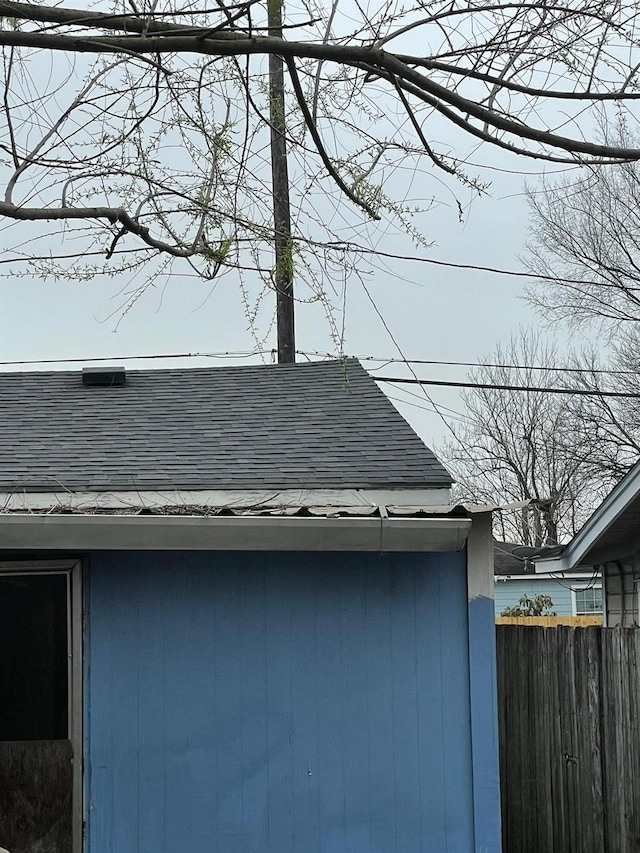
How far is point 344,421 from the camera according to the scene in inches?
315

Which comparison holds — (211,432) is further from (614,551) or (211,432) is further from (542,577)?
(542,577)

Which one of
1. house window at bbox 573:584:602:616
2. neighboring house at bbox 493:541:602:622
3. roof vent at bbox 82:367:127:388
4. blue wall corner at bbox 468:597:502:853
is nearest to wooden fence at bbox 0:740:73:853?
blue wall corner at bbox 468:597:502:853

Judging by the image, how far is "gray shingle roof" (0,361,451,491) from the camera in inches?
268

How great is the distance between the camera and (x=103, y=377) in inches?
370

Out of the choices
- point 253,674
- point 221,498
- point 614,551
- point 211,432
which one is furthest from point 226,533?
point 614,551

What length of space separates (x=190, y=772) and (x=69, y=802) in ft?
Result: 2.30

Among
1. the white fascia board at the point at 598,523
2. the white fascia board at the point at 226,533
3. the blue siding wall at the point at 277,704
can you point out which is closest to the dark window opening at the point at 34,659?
the blue siding wall at the point at 277,704


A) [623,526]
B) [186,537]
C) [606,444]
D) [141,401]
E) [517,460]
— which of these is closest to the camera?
[186,537]

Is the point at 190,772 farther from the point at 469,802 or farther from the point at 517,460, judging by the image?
the point at 517,460

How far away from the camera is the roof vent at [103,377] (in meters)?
9.39

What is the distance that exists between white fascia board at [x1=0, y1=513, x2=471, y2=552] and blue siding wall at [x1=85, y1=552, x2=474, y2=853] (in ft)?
1.52

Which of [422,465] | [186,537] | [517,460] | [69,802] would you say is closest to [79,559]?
[186,537]

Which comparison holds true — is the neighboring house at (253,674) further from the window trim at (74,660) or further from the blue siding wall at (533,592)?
the blue siding wall at (533,592)

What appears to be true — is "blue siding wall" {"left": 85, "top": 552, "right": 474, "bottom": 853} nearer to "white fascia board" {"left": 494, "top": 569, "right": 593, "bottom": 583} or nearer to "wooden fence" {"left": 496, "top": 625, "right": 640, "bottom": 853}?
"wooden fence" {"left": 496, "top": 625, "right": 640, "bottom": 853}
